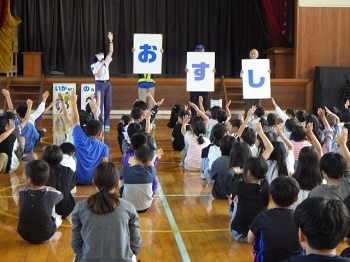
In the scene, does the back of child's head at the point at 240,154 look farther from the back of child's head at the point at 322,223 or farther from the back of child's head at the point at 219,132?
the back of child's head at the point at 322,223

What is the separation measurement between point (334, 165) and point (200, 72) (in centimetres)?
618

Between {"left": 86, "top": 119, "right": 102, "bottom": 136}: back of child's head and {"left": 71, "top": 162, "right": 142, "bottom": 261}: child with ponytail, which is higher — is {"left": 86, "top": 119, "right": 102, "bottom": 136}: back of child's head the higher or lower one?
the higher one

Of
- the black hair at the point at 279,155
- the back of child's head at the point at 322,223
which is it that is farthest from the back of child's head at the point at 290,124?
the back of child's head at the point at 322,223

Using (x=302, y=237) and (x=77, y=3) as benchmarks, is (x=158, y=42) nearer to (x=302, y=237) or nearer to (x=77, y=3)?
(x=77, y=3)

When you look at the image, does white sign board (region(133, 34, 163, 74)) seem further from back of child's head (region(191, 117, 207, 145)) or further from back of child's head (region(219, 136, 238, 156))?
back of child's head (region(219, 136, 238, 156))

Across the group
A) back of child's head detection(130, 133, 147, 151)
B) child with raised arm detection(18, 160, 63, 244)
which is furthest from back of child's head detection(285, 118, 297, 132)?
child with raised arm detection(18, 160, 63, 244)

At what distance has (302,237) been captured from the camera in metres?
2.19

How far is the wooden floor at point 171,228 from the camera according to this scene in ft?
14.3

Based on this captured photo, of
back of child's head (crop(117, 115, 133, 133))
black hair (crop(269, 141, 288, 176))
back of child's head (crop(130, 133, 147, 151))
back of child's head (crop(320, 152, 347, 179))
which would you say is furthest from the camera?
back of child's head (crop(117, 115, 133, 133))

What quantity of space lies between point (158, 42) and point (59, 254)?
21.2ft

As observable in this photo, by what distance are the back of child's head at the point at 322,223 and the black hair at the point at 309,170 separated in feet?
7.77

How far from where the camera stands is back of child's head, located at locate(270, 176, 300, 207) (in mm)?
3449

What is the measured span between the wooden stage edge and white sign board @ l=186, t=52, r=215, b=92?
3.06 metres

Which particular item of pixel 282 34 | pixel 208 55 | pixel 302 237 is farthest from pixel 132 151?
pixel 282 34
